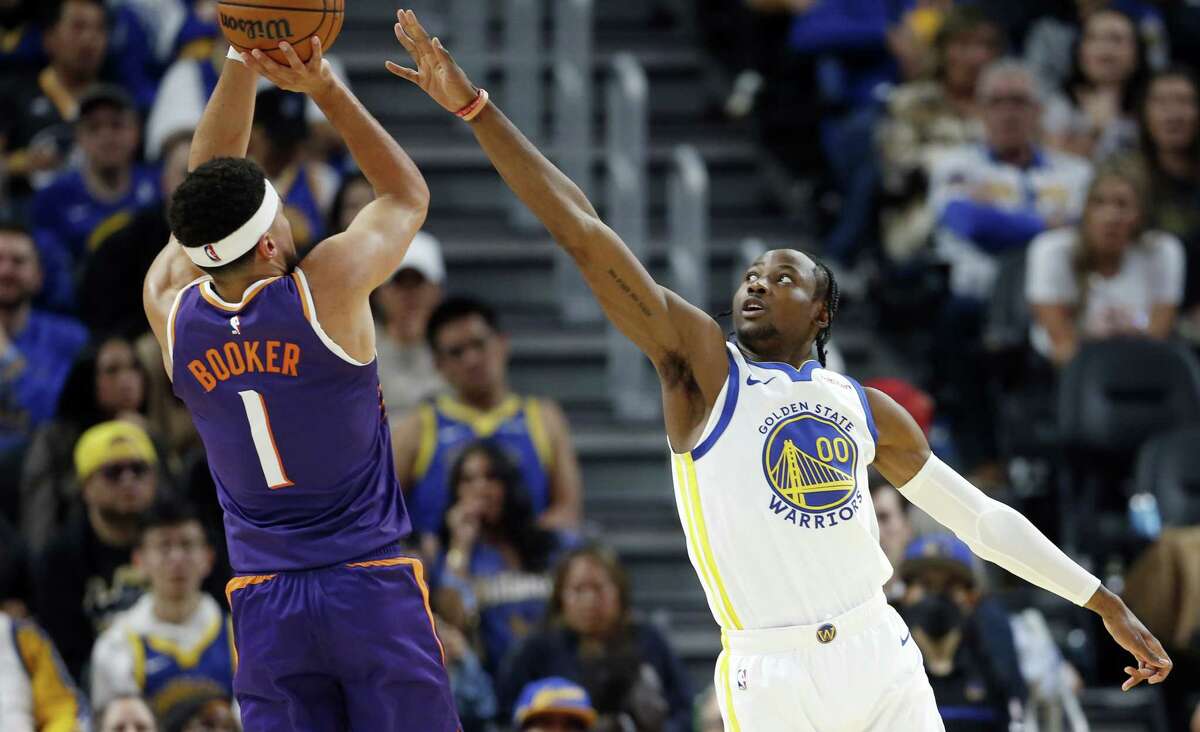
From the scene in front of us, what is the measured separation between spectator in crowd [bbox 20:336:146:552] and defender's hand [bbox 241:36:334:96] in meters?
3.84

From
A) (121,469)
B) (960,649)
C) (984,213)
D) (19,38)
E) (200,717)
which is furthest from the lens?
(19,38)

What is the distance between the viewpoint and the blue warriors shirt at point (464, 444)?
30.8 feet

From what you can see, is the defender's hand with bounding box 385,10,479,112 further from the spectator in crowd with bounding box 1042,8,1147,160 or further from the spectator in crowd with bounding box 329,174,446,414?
the spectator in crowd with bounding box 1042,8,1147,160

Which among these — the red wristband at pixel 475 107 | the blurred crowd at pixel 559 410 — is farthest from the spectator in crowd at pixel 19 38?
the red wristband at pixel 475 107

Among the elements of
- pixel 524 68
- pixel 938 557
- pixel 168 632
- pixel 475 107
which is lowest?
pixel 168 632

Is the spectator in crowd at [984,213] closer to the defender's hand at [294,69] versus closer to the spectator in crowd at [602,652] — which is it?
the spectator in crowd at [602,652]

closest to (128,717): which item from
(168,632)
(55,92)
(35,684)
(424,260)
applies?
(35,684)

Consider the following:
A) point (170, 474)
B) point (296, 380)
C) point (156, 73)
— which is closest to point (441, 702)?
point (296, 380)

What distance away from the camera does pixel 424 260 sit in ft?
33.3

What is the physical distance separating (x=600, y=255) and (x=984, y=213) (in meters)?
5.87

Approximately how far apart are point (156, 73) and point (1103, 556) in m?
5.84

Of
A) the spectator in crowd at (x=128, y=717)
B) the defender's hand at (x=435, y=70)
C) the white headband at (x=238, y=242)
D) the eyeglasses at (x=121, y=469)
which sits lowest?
the spectator in crowd at (x=128, y=717)

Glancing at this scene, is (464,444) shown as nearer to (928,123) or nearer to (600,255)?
(928,123)

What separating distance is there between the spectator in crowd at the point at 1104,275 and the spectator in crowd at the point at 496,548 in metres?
2.92
